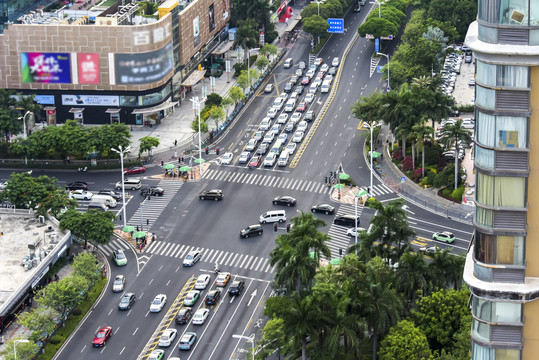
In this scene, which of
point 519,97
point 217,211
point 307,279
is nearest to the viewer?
point 519,97

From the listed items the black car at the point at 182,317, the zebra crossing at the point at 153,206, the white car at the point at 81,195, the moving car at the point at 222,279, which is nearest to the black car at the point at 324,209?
the zebra crossing at the point at 153,206

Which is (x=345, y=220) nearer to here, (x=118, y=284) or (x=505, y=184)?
(x=118, y=284)

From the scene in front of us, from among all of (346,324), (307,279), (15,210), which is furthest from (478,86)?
(15,210)

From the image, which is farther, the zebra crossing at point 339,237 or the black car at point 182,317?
the zebra crossing at point 339,237

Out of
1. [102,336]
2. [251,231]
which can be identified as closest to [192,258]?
[251,231]

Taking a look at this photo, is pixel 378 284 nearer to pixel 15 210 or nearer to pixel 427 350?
pixel 427 350

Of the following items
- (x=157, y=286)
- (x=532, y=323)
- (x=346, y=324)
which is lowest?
(x=157, y=286)

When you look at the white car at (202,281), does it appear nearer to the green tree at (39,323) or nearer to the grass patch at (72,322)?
the grass patch at (72,322)
